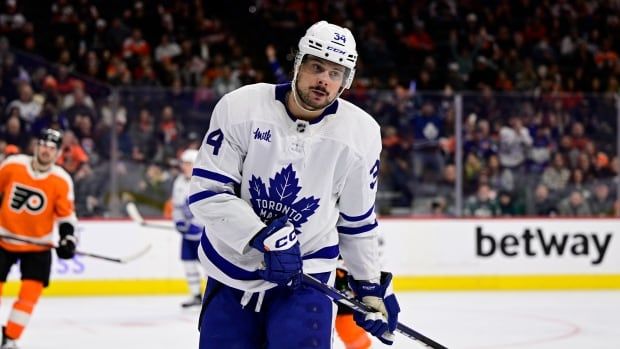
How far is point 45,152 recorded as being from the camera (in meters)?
5.59

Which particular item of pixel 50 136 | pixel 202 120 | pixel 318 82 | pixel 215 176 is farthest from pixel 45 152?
pixel 318 82

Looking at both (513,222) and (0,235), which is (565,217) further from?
(0,235)

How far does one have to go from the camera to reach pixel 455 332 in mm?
6172

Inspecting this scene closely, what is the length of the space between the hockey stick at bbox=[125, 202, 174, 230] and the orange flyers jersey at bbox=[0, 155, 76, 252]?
2.43 metres

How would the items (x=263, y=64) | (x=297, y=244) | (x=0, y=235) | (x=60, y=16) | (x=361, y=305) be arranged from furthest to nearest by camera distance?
(x=263, y=64) → (x=60, y=16) → (x=0, y=235) → (x=361, y=305) → (x=297, y=244)

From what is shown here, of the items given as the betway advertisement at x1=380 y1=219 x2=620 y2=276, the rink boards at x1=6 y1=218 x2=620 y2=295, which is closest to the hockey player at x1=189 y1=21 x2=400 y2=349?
the rink boards at x1=6 y1=218 x2=620 y2=295

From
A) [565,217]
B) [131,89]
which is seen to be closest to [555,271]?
[565,217]

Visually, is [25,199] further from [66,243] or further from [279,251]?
[279,251]

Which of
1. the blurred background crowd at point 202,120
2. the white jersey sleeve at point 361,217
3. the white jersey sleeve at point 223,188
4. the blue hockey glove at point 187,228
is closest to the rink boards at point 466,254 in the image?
the blurred background crowd at point 202,120

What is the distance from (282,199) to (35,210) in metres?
3.25

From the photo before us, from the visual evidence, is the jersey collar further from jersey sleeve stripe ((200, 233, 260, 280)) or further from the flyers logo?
Result: the flyers logo

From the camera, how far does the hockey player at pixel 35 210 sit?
→ 18.1 feet

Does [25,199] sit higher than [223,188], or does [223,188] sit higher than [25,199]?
[223,188]

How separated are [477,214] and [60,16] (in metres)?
4.97
